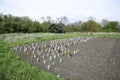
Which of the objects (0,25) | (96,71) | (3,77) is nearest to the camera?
(3,77)

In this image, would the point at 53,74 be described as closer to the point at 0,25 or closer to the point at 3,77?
the point at 3,77

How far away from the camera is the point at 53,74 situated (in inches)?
235

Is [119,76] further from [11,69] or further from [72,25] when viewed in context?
[72,25]

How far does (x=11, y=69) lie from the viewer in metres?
6.36

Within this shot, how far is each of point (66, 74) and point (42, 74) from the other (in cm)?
70

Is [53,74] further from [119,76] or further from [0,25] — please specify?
[0,25]

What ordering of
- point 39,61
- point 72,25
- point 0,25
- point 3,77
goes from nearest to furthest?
point 3,77 → point 39,61 → point 0,25 → point 72,25

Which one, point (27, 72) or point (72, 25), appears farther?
point (72, 25)

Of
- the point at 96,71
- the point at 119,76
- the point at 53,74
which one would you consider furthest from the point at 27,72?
the point at 119,76

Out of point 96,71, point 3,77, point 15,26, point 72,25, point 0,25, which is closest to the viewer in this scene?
point 3,77

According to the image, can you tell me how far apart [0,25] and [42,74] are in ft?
76.9

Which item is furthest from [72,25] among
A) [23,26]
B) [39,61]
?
[39,61]

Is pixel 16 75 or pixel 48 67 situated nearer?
pixel 16 75

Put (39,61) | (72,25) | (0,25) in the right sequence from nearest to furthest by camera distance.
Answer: (39,61) → (0,25) → (72,25)
